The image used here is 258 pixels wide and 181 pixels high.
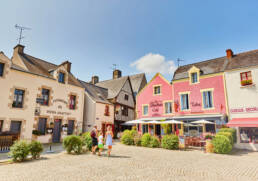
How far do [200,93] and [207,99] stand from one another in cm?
91

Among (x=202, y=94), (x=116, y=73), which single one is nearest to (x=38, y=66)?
(x=116, y=73)

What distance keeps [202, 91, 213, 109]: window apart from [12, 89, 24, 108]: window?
662 inches

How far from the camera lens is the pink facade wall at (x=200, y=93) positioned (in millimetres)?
16172

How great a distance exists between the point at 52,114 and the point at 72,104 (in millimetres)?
2682

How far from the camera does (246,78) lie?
15.1 m

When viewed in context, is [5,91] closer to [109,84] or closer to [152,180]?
[152,180]

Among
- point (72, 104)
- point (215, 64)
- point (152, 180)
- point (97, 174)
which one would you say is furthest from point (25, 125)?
point (215, 64)

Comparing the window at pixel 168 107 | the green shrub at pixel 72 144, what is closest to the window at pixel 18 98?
the green shrub at pixel 72 144

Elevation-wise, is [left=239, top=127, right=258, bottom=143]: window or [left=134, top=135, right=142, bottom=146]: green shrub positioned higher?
[left=239, top=127, right=258, bottom=143]: window

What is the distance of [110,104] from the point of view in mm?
23109

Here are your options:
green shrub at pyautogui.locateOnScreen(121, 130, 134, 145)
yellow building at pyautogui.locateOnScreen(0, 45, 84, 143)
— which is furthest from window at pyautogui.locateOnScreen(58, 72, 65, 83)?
green shrub at pyautogui.locateOnScreen(121, 130, 134, 145)

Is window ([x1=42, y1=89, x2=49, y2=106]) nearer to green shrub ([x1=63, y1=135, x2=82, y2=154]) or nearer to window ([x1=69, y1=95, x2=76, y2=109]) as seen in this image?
window ([x1=69, y1=95, x2=76, y2=109])

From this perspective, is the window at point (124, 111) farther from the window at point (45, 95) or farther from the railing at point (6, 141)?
the railing at point (6, 141)

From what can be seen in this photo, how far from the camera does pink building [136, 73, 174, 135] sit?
64.6ft
